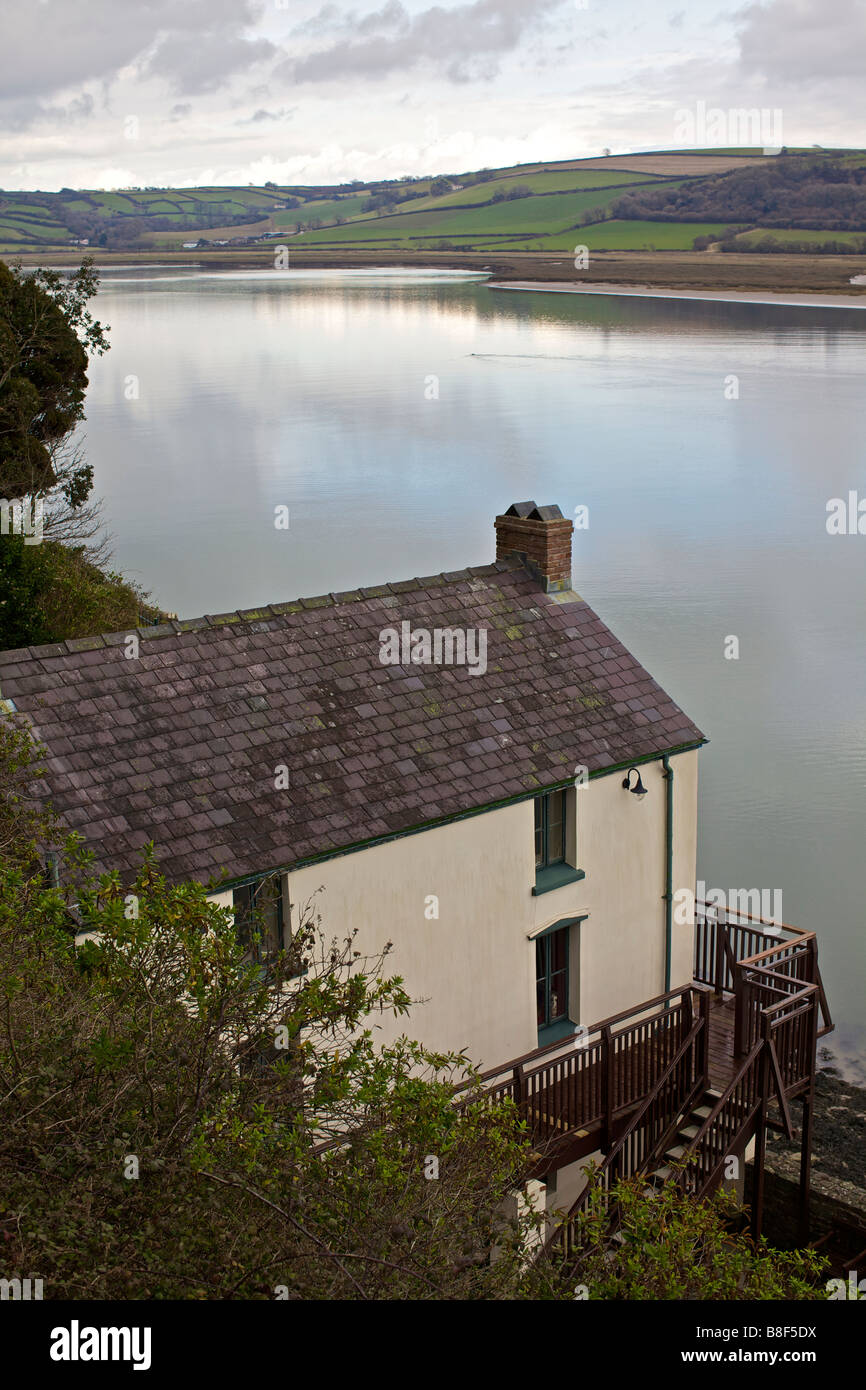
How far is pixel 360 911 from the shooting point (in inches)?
538

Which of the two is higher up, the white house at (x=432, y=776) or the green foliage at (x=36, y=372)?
the green foliage at (x=36, y=372)

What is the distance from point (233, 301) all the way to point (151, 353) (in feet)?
209

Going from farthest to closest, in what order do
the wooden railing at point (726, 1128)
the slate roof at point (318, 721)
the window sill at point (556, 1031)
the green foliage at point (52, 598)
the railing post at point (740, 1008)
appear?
the green foliage at point (52, 598) → the window sill at point (556, 1031) → the railing post at point (740, 1008) → the wooden railing at point (726, 1128) → the slate roof at point (318, 721)

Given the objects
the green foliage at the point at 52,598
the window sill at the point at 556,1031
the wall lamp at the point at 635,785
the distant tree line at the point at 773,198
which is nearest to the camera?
the window sill at the point at 556,1031

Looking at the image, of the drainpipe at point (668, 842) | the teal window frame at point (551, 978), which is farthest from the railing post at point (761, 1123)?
the teal window frame at point (551, 978)

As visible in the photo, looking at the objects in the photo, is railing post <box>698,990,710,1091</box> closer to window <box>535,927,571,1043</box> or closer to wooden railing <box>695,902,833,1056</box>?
wooden railing <box>695,902,833,1056</box>

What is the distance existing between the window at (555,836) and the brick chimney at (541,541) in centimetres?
309

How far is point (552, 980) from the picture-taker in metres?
15.9

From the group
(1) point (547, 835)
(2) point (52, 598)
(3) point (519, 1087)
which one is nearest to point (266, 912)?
(3) point (519, 1087)

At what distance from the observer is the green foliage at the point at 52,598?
23.2m

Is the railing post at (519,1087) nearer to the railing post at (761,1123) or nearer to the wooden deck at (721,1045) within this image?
the wooden deck at (721,1045)

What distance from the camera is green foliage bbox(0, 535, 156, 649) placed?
23.2 meters

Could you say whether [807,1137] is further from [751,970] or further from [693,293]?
[693,293]

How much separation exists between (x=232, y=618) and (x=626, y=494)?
46.4 m
